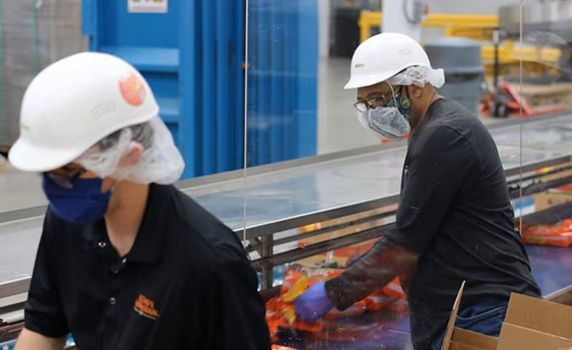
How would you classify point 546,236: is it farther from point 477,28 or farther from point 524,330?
point 477,28

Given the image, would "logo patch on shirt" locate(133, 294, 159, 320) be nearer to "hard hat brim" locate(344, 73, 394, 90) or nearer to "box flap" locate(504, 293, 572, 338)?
"box flap" locate(504, 293, 572, 338)

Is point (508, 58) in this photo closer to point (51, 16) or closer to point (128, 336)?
point (51, 16)

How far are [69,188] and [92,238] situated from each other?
0.47 ft

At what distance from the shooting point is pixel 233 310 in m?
1.73

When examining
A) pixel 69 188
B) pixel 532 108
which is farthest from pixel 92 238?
pixel 532 108

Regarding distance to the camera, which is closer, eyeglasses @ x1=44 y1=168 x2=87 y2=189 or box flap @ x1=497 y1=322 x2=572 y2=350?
eyeglasses @ x1=44 y1=168 x2=87 y2=189

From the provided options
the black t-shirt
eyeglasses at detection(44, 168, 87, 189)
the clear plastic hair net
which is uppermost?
the clear plastic hair net

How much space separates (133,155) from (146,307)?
27 centimetres

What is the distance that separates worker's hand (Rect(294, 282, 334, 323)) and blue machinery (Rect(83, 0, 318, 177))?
1.49m

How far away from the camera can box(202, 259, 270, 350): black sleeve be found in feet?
5.66

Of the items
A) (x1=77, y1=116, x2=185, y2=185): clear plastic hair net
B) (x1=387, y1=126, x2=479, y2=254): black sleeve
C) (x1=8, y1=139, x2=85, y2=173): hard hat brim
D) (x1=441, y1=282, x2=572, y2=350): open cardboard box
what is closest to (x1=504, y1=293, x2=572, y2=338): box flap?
(x1=441, y1=282, x2=572, y2=350): open cardboard box

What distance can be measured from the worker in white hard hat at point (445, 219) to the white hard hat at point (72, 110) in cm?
127

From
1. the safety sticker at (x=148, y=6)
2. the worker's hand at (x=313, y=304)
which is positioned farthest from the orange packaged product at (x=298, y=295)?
the safety sticker at (x=148, y=6)

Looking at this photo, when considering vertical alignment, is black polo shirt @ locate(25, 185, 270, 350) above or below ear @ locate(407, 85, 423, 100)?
below
